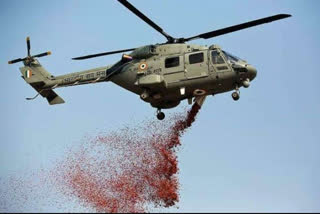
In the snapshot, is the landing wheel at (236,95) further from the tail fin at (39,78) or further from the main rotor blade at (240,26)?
the tail fin at (39,78)

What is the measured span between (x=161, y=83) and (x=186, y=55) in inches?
53.5

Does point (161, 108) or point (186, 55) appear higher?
point (186, 55)

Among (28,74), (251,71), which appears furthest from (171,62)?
(28,74)

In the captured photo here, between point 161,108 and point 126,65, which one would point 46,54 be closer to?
point 126,65

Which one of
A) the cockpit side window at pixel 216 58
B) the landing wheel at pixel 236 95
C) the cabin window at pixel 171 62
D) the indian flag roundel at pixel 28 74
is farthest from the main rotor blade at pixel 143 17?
the indian flag roundel at pixel 28 74

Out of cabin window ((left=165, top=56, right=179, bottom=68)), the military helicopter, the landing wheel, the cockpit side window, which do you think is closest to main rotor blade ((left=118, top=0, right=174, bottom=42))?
the military helicopter

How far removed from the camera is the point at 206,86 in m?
19.1

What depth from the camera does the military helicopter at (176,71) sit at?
742 inches

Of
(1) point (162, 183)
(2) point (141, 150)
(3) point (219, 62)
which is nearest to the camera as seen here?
(3) point (219, 62)

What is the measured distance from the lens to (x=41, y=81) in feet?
74.7

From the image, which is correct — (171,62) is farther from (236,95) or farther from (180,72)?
(236,95)

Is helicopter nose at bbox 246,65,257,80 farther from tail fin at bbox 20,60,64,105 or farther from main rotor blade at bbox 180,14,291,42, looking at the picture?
tail fin at bbox 20,60,64,105

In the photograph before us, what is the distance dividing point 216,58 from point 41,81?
7.90 metres

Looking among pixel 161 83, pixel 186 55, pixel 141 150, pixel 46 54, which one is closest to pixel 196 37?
pixel 186 55
